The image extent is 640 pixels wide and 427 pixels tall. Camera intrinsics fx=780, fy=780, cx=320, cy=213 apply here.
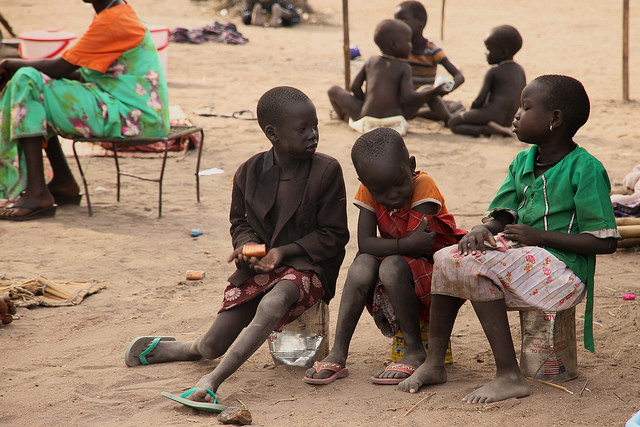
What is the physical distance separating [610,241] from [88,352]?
236 cm

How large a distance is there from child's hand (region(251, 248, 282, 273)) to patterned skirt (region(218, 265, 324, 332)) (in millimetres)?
79

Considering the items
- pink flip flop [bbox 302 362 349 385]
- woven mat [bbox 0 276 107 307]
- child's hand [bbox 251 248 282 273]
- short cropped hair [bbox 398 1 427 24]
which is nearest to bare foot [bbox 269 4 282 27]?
short cropped hair [bbox 398 1 427 24]

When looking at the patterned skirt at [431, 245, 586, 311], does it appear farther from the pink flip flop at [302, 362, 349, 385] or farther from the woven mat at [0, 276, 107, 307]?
the woven mat at [0, 276, 107, 307]

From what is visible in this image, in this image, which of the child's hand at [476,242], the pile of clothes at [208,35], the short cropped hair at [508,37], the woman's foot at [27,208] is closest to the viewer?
the child's hand at [476,242]

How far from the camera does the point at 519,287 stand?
116 inches

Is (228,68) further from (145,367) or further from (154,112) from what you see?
(145,367)

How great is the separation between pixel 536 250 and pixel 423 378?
66cm

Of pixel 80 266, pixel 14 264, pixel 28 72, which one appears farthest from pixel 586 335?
pixel 28 72

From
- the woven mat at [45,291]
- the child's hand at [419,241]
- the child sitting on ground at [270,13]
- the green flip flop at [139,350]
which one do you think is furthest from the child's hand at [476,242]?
the child sitting on ground at [270,13]

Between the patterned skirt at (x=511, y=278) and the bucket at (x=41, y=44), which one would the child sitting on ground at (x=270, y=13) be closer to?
the bucket at (x=41, y=44)

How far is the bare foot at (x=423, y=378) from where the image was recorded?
3.05 m

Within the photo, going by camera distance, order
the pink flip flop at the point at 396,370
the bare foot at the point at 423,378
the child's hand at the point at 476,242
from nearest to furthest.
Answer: the child's hand at the point at 476,242 < the bare foot at the point at 423,378 < the pink flip flop at the point at 396,370

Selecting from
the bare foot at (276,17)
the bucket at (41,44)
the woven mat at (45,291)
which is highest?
the bucket at (41,44)

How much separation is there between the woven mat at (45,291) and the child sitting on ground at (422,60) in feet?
16.0
